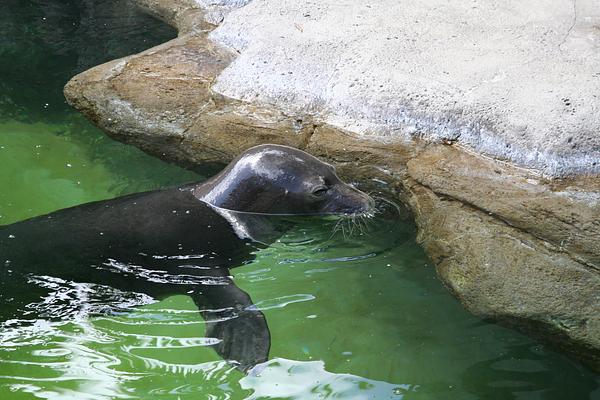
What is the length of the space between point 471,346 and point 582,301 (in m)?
0.73

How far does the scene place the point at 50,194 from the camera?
619 cm

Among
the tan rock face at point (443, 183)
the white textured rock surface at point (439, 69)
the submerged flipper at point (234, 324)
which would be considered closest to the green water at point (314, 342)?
the submerged flipper at point (234, 324)

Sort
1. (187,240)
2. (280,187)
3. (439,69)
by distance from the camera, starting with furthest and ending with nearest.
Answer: (439,69), (280,187), (187,240)

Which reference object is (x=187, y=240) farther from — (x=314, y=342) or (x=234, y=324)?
(x=314, y=342)

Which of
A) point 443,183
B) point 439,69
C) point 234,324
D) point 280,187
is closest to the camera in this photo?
point 234,324

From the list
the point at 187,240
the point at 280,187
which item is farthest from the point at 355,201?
the point at 187,240

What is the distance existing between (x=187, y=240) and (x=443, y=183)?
5.05ft

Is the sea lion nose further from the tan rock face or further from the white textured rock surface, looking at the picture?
the white textured rock surface

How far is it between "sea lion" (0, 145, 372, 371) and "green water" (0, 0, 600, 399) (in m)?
0.11

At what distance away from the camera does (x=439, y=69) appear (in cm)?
588

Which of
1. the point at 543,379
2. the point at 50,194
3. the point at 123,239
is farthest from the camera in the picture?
the point at 50,194

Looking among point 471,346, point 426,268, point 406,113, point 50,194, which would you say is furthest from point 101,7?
point 471,346

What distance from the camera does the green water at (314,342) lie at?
4.33 m

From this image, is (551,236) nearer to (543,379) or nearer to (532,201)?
(532,201)
